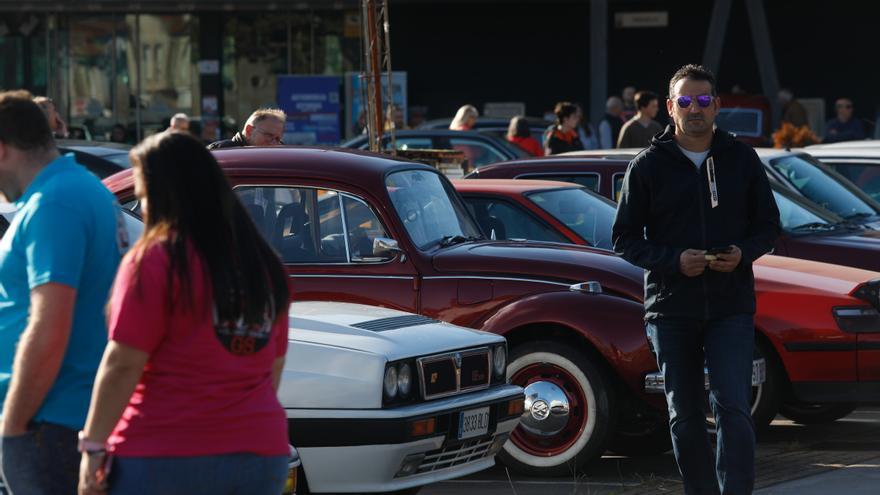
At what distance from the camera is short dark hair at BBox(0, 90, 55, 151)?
3973 mm

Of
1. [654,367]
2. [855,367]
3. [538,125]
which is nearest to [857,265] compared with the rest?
[855,367]

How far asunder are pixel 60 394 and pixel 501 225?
5516mm

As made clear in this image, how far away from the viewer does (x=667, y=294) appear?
19.2ft

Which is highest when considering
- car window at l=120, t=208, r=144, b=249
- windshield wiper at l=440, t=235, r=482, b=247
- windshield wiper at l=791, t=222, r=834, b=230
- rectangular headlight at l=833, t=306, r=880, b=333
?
car window at l=120, t=208, r=144, b=249

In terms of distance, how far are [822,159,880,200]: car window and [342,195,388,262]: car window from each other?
244 inches

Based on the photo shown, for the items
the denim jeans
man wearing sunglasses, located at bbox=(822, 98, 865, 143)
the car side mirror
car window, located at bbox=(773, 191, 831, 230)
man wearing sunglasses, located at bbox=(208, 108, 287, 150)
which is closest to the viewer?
the denim jeans

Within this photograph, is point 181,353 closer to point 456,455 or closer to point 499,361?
point 456,455

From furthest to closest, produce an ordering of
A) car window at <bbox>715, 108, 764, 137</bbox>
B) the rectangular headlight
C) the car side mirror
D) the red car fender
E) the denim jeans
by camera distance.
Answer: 1. car window at <bbox>715, 108, 764, 137</bbox>
2. the rectangular headlight
3. the car side mirror
4. the red car fender
5. the denim jeans

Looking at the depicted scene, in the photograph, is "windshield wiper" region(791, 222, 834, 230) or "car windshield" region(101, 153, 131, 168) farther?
"car windshield" region(101, 153, 131, 168)

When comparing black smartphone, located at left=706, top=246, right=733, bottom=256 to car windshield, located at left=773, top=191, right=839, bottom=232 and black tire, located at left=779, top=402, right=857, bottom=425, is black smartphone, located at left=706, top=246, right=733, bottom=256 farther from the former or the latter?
car windshield, located at left=773, top=191, right=839, bottom=232

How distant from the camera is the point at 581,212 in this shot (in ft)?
30.5

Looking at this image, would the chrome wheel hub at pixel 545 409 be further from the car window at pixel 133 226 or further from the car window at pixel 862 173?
the car window at pixel 862 173


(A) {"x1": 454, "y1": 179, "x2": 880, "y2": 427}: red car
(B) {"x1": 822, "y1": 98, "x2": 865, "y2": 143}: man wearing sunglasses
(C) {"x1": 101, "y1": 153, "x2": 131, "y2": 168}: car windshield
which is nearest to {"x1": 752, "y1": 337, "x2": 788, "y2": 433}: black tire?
(A) {"x1": 454, "y1": 179, "x2": 880, "y2": 427}: red car

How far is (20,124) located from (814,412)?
20.9ft
